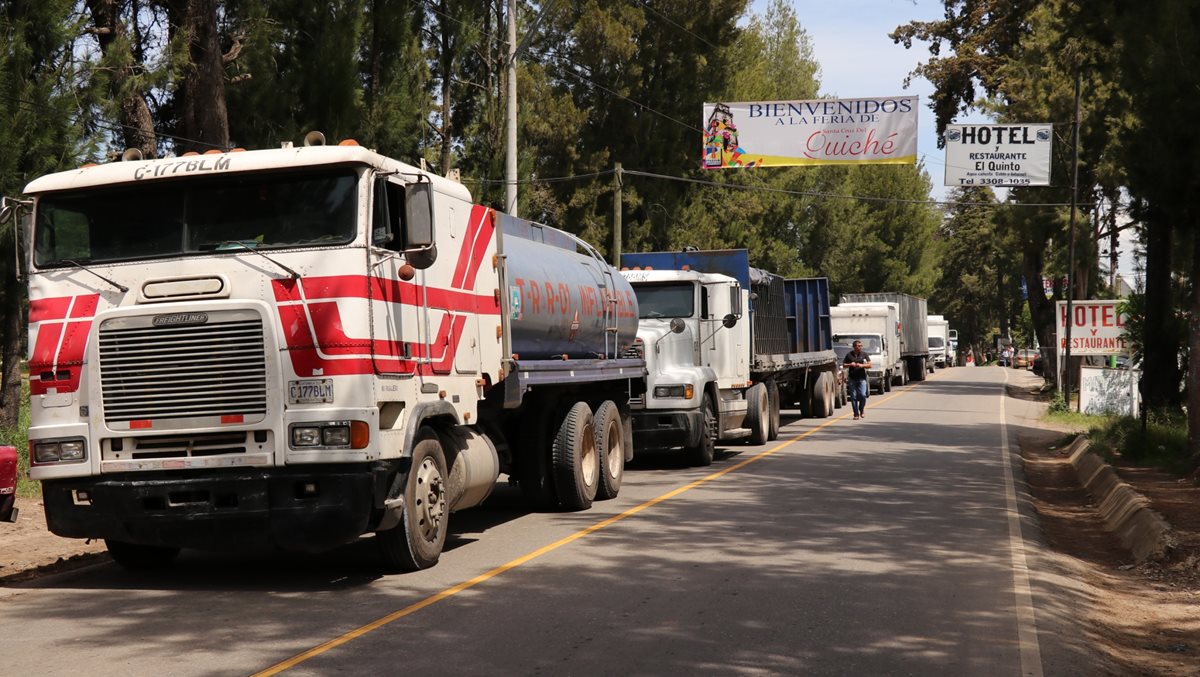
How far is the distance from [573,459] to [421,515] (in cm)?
362

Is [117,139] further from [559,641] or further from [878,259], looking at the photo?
[878,259]

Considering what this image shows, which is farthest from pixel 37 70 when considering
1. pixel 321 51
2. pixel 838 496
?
pixel 838 496

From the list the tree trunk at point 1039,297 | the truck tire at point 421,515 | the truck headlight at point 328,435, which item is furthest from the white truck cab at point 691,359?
the tree trunk at point 1039,297

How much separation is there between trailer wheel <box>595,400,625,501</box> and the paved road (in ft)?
0.87

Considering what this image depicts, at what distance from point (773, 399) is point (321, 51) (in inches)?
411

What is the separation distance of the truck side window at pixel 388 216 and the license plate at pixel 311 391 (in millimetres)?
1102

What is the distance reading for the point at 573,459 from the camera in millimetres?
13320

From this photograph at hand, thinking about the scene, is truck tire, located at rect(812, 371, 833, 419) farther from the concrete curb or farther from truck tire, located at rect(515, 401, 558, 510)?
truck tire, located at rect(515, 401, 558, 510)

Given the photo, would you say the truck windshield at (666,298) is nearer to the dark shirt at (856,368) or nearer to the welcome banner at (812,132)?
the dark shirt at (856,368)

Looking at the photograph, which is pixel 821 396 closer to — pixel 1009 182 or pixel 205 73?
pixel 1009 182

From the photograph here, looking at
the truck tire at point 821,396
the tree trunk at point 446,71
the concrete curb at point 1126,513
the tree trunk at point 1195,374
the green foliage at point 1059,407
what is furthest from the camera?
the green foliage at point 1059,407

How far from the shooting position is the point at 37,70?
15.0 metres

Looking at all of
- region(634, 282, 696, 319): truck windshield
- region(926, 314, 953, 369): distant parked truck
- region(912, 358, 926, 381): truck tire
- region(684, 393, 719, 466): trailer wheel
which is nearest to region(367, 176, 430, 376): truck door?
region(684, 393, 719, 466): trailer wheel

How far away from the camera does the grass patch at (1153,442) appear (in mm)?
17109
